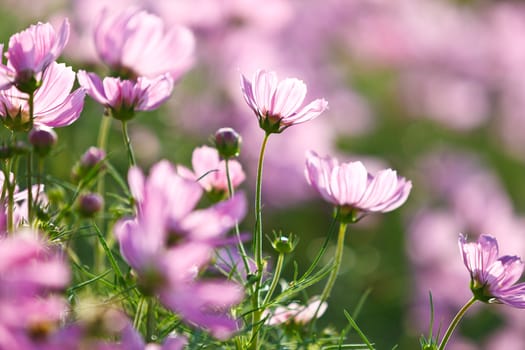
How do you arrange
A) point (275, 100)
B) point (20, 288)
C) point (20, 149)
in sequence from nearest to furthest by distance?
point (20, 288), point (20, 149), point (275, 100)

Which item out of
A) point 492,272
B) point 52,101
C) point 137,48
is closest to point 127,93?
point 52,101

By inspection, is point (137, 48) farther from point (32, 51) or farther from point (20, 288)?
point (20, 288)

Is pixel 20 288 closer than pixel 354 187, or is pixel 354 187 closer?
pixel 20 288

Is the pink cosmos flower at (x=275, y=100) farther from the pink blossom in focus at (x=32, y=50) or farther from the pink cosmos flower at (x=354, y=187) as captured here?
the pink blossom in focus at (x=32, y=50)

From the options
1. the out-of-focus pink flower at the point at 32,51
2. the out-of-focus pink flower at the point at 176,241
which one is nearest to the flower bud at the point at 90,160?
the out-of-focus pink flower at the point at 32,51

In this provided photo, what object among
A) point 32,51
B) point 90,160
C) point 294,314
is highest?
point 32,51

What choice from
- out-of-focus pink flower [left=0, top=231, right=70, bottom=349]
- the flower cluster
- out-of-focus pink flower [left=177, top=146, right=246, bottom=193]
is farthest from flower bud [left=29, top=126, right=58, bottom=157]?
out-of-focus pink flower [left=0, top=231, right=70, bottom=349]
